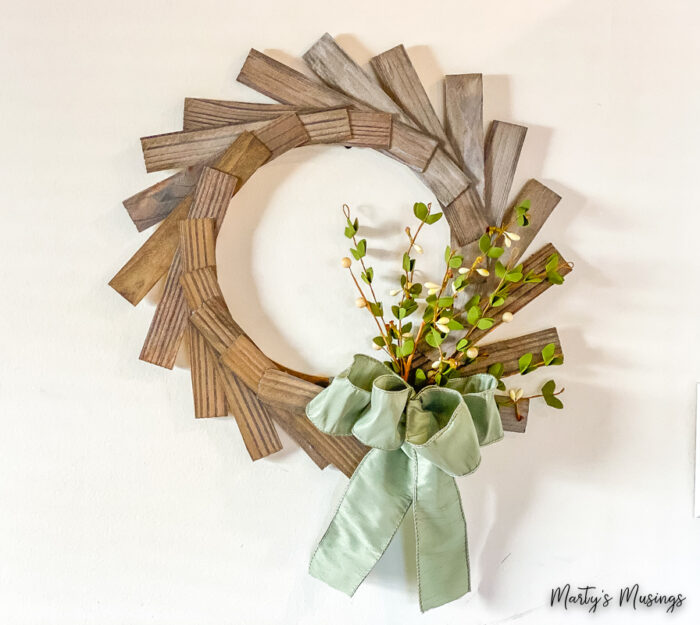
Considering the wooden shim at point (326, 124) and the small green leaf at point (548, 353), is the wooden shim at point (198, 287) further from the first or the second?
the small green leaf at point (548, 353)

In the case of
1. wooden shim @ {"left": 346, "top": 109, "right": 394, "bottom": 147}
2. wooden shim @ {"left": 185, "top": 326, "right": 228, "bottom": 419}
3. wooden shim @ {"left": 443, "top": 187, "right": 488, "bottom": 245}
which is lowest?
wooden shim @ {"left": 185, "top": 326, "right": 228, "bottom": 419}

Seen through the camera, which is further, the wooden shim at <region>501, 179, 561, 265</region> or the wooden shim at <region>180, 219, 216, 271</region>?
the wooden shim at <region>501, 179, 561, 265</region>

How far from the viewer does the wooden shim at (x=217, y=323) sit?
0.83 m

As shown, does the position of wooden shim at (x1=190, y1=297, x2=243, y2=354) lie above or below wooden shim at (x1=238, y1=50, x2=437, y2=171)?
below

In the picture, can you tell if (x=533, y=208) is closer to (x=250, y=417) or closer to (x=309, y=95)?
(x=309, y=95)

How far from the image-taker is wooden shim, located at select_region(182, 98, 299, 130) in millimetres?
855

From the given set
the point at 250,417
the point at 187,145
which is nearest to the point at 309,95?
the point at 187,145

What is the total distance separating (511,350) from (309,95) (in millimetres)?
412

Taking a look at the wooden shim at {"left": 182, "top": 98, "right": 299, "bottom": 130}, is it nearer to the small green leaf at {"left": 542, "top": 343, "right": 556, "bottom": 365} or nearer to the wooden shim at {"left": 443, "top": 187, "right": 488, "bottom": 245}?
the wooden shim at {"left": 443, "top": 187, "right": 488, "bottom": 245}

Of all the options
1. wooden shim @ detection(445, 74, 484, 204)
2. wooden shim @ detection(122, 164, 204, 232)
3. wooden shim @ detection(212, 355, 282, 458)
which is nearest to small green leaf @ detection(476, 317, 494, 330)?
wooden shim @ detection(445, 74, 484, 204)

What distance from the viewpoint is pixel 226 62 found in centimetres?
87

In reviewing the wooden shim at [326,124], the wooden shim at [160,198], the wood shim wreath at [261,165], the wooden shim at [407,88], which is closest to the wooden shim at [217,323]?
the wood shim wreath at [261,165]

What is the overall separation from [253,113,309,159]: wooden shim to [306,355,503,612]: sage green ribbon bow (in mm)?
271

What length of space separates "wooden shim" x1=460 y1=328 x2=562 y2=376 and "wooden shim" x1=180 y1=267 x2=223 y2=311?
328 mm
